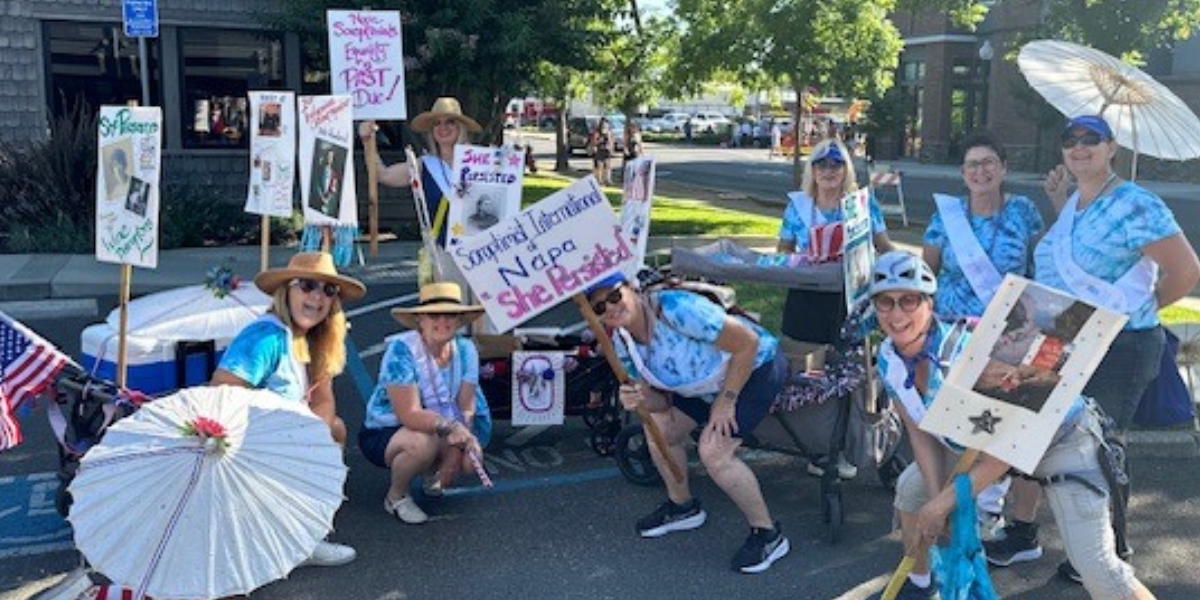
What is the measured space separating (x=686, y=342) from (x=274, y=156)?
309cm

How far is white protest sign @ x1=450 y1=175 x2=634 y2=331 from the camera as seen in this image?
13.8 feet

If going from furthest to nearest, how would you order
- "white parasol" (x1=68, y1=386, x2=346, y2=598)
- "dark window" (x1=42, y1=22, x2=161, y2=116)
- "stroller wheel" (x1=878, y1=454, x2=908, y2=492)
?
1. "dark window" (x1=42, y1=22, x2=161, y2=116)
2. "stroller wheel" (x1=878, y1=454, x2=908, y2=492)
3. "white parasol" (x1=68, y1=386, x2=346, y2=598)

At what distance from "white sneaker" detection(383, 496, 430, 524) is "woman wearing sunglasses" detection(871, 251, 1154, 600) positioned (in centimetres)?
217

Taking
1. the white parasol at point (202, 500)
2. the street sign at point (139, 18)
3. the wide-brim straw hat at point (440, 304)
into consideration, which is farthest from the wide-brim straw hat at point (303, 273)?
the street sign at point (139, 18)

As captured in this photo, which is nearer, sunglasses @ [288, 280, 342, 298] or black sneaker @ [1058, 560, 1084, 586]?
sunglasses @ [288, 280, 342, 298]

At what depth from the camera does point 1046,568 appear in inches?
178

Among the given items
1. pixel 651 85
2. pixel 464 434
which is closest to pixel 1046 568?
pixel 464 434

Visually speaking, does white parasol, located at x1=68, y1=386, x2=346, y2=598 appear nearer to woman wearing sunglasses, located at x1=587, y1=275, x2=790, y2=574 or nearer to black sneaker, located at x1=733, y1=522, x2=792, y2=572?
woman wearing sunglasses, located at x1=587, y1=275, x2=790, y2=574

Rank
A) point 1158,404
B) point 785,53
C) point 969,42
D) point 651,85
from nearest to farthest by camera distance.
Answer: point 1158,404, point 785,53, point 651,85, point 969,42

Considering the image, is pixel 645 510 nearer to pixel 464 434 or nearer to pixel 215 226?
pixel 464 434

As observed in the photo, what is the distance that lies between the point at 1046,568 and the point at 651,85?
2007 cm

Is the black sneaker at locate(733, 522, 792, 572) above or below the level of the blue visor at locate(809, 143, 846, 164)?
below

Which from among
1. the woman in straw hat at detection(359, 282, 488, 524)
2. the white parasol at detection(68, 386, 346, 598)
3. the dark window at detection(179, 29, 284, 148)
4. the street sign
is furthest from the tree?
the white parasol at detection(68, 386, 346, 598)

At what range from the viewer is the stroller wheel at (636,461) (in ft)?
17.8
